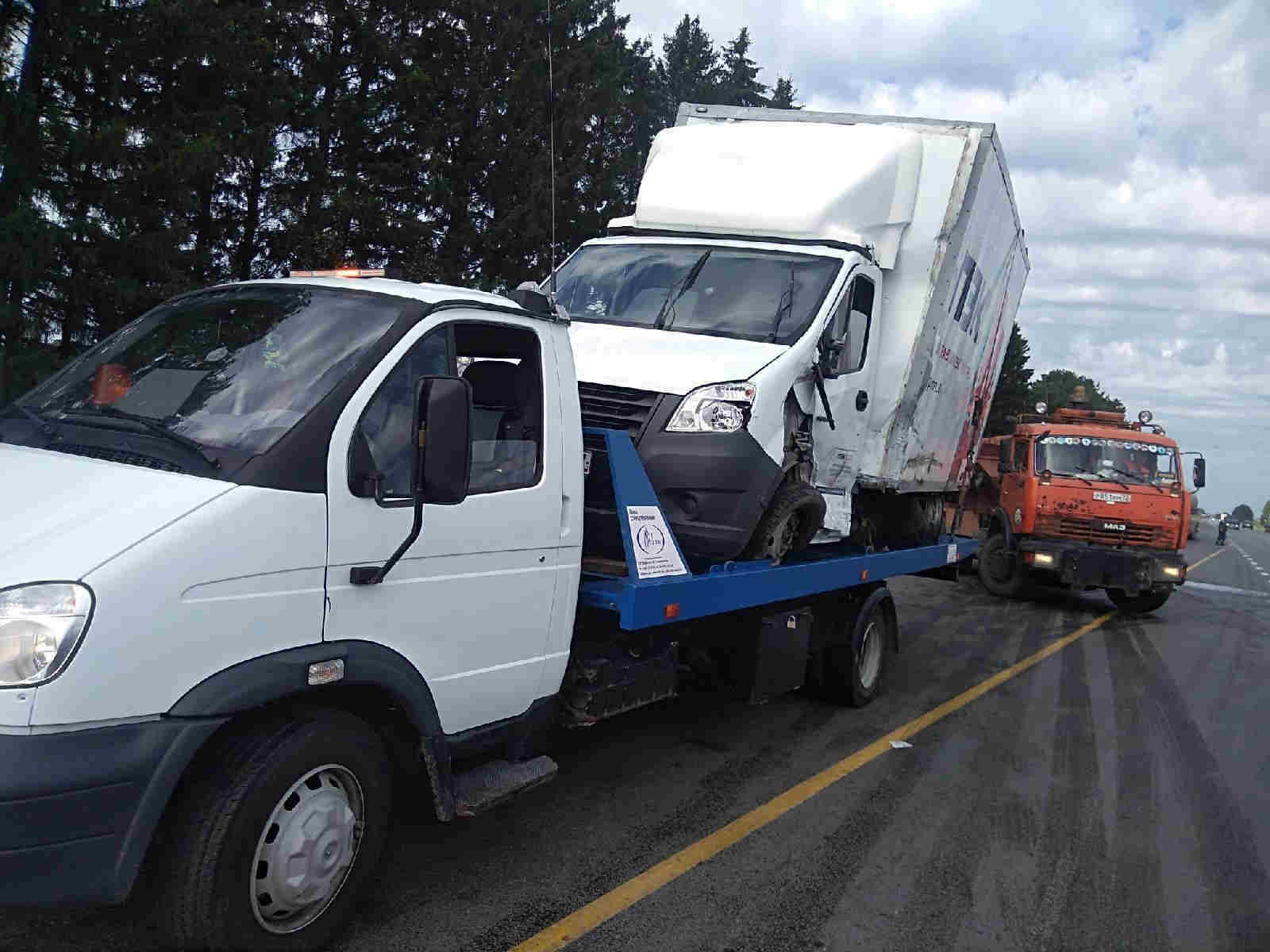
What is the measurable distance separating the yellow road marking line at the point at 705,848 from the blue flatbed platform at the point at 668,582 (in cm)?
102

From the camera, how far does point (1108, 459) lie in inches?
590

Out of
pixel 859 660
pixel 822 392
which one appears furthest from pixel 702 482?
pixel 859 660

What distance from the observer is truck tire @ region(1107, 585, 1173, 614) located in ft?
48.3

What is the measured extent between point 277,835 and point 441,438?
1.32 meters

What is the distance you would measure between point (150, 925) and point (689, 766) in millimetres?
3308

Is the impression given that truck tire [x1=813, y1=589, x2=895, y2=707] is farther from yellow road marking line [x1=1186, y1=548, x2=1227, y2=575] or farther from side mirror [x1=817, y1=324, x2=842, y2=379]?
yellow road marking line [x1=1186, y1=548, x2=1227, y2=575]

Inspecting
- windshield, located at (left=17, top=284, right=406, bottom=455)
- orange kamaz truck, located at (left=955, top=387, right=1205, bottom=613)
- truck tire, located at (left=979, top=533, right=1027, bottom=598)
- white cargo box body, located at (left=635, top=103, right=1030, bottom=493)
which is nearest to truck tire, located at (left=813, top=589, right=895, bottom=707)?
white cargo box body, located at (left=635, top=103, right=1030, bottom=493)

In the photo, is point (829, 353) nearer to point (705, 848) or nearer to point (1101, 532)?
point (705, 848)

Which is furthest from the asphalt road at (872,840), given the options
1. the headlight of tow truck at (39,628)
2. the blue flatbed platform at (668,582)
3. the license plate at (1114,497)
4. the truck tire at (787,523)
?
the license plate at (1114,497)

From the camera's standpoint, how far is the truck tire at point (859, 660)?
24.5 ft

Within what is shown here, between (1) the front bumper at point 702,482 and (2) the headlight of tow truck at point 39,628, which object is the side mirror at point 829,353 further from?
(2) the headlight of tow truck at point 39,628

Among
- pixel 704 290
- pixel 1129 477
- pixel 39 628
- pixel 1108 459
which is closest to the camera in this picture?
pixel 39 628

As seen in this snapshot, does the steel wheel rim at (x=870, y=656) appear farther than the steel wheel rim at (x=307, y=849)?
Yes

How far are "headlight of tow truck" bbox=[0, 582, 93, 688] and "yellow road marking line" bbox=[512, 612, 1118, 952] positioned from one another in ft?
6.15
